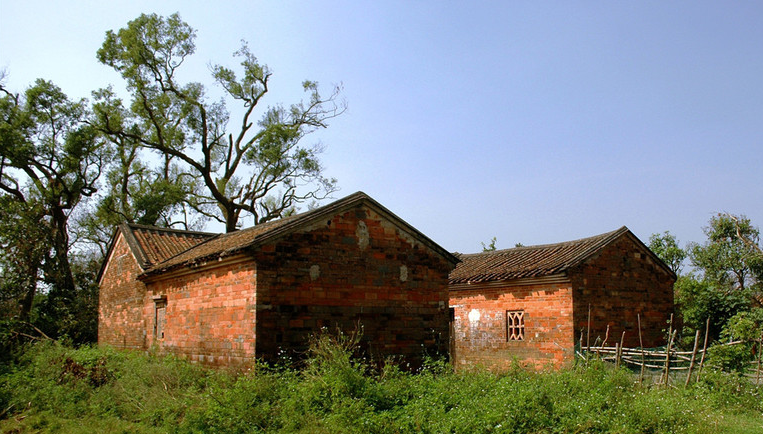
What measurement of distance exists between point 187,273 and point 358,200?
480 cm

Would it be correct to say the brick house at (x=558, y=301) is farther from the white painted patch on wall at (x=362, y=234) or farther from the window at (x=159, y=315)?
the window at (x=159, y=315)

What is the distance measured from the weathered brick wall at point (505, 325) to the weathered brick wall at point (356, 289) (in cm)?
254

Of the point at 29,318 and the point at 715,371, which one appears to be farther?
the point at 29,318

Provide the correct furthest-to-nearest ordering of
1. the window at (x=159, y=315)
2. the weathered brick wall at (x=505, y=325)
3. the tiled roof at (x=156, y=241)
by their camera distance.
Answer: the tiled roof at (x=156, y=241) < the window at (x=159, y=315) < the weathered brick wall at (x=505, y=325)

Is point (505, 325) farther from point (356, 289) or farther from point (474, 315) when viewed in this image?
point (356, 289)

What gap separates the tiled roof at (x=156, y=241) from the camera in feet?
61.4

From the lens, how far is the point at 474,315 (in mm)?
18203

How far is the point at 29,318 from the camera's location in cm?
2381

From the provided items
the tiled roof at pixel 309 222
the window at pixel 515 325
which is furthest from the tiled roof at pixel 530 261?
the tiled roof at pixel 309 222

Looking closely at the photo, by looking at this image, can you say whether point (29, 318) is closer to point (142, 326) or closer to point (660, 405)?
point (142, 326)

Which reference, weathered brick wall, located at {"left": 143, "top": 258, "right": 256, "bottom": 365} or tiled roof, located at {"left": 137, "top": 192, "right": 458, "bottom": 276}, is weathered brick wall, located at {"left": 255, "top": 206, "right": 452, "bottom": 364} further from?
weathered brick wall, located at {"left": 143, "top": 258, "right": 256, "bottom": 365}

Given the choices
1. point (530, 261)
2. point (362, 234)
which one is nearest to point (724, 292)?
point (530, 261)

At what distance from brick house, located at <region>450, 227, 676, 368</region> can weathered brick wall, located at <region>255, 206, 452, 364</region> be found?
9.43 feet

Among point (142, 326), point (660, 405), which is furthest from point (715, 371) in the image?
point (142, 326)
